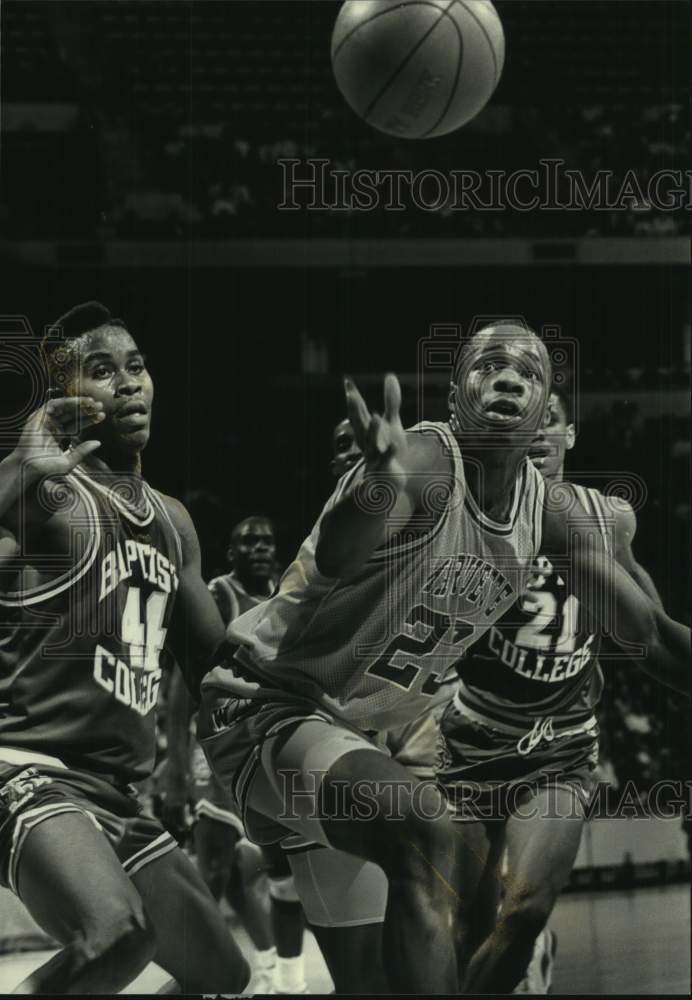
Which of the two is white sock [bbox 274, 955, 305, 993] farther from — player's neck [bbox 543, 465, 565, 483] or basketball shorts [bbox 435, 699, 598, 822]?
player's neck [bbox 543, 465, 565, 483]

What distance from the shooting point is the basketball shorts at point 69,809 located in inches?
124

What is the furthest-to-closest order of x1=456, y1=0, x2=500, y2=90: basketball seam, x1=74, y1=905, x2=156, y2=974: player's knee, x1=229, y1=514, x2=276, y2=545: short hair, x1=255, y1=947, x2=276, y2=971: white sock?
x1=255, y1=947, x2=276, y2=971: white sock
x1=229, y1=514, x2=276, y2=545: short hair
x1=456, y1=0, x2=500, y2=90: basketball seam
x1=74, y1=905, x2=156, y2=974: player's knee

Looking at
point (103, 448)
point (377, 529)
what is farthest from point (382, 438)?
point (103, 448)

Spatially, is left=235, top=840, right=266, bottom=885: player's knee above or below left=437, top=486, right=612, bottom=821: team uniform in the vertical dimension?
below

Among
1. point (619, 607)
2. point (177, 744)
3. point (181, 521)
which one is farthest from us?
point (177, 744)

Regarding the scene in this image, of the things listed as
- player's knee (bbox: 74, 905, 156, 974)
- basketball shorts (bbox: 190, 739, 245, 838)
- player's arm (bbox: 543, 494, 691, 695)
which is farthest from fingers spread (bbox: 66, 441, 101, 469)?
basketball shorts (bbox: 190, 739, 245, 838)

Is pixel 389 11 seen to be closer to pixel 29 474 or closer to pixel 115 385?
pixel 115 385

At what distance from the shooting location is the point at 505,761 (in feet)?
13.1

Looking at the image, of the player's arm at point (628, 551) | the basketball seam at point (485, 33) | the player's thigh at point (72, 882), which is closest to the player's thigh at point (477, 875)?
the player's arm at point (628, 551)

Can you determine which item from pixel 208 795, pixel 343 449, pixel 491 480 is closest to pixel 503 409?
pixel 491 480

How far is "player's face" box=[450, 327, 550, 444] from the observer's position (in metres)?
3.71

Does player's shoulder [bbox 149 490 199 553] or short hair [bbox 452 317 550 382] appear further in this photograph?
short hair [bbox 452 317 550 382]

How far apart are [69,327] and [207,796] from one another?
1758 millimetres

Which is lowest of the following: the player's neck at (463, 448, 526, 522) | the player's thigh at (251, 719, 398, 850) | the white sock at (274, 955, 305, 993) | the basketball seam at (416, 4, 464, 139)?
the white sock at (274, 955, 305, 993)
